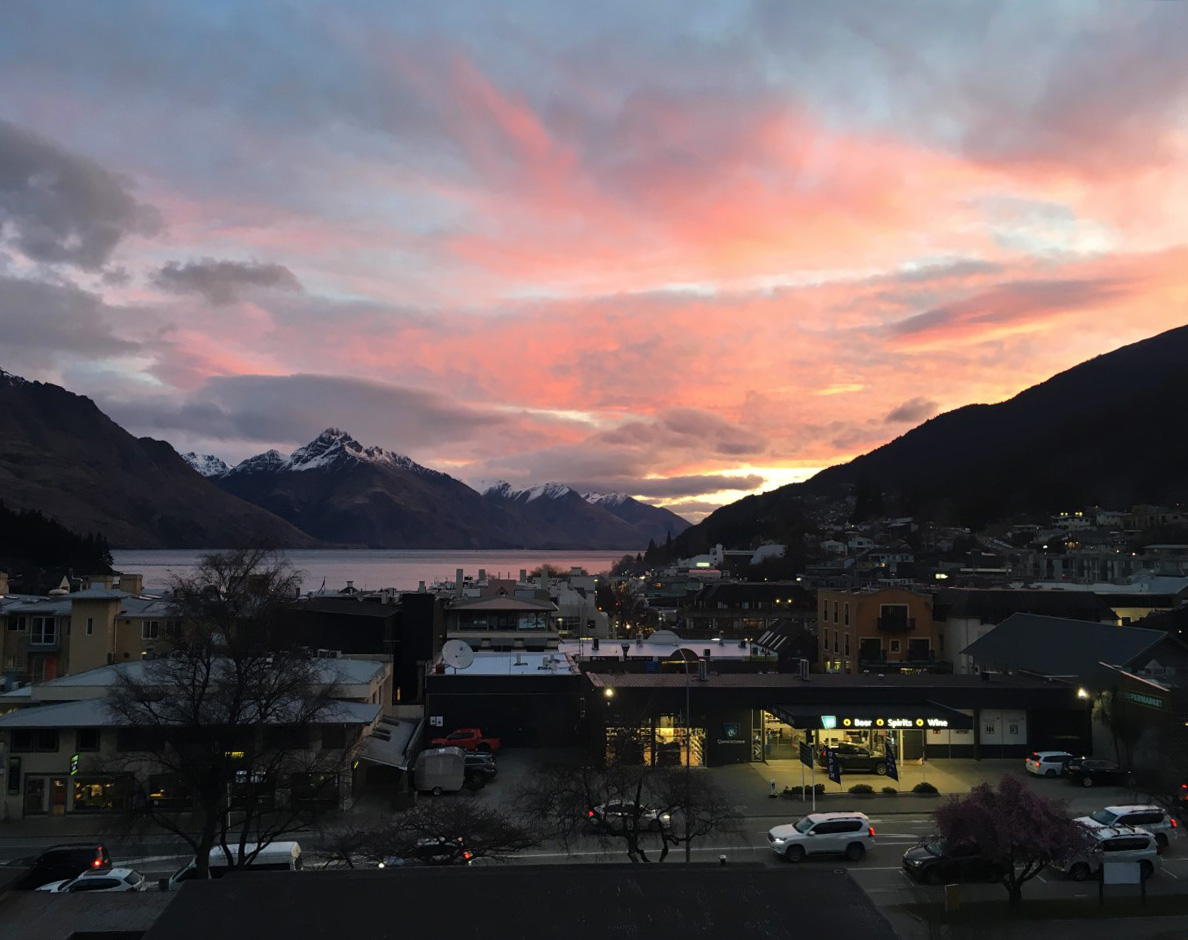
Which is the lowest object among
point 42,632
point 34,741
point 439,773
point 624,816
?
point 439,773

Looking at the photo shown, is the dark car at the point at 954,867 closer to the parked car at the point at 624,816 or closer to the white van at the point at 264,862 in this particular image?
the parked car at the point at 624,816

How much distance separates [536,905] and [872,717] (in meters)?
29.6

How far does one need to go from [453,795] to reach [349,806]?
4.27 meters

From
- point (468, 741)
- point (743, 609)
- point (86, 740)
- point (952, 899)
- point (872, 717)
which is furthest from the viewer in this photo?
point (743, 609)

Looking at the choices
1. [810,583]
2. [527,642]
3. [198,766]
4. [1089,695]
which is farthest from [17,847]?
[810,583]

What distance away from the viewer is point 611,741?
3816 cm

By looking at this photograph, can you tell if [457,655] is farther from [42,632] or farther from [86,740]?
[42,632]

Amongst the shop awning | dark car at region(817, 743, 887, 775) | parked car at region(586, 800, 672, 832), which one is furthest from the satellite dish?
dark car at region(817, 743, 887, 775)

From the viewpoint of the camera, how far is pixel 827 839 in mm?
27938

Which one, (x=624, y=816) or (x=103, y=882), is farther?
(x=624, y=816)

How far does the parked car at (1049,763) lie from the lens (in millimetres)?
39250

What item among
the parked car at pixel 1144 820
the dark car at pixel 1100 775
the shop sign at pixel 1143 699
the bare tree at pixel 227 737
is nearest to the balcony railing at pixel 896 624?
the shop sign at pixel 1143 699

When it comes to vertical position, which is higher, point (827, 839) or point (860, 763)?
point (827, 839)

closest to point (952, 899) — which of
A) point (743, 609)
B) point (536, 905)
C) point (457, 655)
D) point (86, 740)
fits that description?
point (536, 905)
